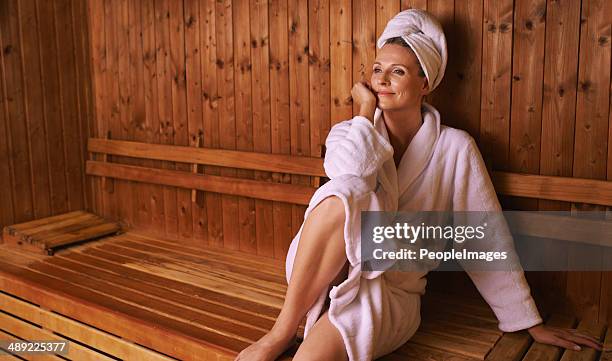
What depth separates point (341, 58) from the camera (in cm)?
247

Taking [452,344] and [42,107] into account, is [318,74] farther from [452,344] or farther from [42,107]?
[42,107]

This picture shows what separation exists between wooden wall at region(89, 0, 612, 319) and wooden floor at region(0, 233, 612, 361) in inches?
9.8

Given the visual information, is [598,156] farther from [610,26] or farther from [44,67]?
[44,67]

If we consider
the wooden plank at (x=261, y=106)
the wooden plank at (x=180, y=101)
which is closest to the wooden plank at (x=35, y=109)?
the wooden plank at (x=180, y=101)

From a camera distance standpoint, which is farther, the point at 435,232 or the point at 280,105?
the point at 280,105

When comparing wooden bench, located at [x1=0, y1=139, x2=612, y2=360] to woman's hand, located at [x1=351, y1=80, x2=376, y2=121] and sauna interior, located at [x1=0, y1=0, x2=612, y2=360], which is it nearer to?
sauna interior, located at [x1=0, y1=0, x2=612, y2=360]

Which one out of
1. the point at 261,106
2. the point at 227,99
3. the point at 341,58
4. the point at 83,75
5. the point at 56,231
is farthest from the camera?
the point at 83,75

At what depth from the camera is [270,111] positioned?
2.73 metres

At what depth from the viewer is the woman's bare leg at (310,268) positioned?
71.2 inches

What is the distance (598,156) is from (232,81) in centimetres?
161

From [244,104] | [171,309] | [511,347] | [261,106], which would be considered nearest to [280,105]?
[261,106]

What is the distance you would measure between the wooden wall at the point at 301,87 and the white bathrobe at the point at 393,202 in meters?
0.20

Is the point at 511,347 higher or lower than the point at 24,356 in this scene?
higher

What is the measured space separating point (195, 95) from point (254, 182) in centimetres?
58
